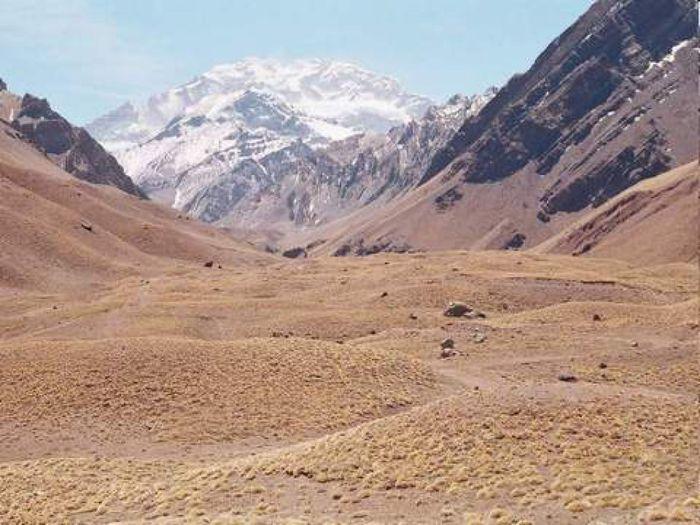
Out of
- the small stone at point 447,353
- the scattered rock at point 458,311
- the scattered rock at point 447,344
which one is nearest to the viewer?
the small stone at point 447,353

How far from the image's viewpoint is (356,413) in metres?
55.8

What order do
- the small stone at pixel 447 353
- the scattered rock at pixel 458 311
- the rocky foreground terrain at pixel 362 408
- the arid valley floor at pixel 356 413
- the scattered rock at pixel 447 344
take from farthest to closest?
the scattered rock at pixel 458 311 < the scattered rock at pixel 447 344 < the small stone at pixel 447 353 < the rocky foreground terrain at pixel 362 408 < the arid valley floor at pixel 356 413

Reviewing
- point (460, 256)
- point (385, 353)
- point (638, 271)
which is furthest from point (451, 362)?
point (460, 256)

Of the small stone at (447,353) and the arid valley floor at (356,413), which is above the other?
the arid valley floor at (356,413)

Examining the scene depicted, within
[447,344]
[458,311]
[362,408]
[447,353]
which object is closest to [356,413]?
[362,408]

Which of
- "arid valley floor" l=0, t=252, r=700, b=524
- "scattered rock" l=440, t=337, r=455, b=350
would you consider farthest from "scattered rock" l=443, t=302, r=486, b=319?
"scattered rock" l=440, t=337, r=455, b=350

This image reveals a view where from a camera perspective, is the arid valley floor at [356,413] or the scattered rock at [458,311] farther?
the scattered rock at [458,311]

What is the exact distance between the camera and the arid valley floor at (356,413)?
36.0 m

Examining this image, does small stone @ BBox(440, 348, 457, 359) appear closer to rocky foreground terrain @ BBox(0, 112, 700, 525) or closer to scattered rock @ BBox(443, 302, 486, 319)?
rocky foreground terrain @ BBox(0, 112, 700, 525)

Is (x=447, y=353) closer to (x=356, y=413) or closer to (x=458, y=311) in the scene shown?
(x=356, y=413)

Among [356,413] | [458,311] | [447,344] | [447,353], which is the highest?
[356,413]

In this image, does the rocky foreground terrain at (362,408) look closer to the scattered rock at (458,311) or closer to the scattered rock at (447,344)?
the scattered rock at (447,344)

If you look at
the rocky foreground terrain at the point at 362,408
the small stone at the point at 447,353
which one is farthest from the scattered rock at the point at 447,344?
the small stone at the point at 447,353

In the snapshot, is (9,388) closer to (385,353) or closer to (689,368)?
(385,353)
